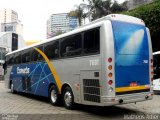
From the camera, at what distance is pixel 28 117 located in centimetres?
1028

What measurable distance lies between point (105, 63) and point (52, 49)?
443 centimetres

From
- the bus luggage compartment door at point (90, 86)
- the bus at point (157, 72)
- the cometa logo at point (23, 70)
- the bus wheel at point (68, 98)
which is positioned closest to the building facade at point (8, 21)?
the cometa logo at point (23, 70)

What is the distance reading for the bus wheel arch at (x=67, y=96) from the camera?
1178 centimetres

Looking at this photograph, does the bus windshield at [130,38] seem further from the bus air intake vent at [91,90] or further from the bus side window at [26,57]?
the bus side window at [26,57]

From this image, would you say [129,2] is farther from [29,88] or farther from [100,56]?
[100,56]

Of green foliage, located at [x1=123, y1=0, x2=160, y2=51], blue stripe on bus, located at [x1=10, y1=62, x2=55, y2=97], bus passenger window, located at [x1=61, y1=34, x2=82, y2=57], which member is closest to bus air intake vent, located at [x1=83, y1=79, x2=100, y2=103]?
bus passenger window, located at [x1=61, y1=34, x2=82, y2=57]

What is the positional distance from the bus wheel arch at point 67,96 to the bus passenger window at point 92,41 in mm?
1907

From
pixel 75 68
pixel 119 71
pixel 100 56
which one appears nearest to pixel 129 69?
pixel 119 71

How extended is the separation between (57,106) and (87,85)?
296 centimetres

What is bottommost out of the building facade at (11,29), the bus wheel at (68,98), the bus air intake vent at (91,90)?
the bus wheel at (68,98)

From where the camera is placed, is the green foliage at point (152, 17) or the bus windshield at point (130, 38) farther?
the green foliage at point (152, 17)

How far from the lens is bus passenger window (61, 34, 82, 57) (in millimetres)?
11375

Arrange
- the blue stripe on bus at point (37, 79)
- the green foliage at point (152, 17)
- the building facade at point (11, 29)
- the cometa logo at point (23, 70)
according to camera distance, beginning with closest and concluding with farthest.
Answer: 1. the blue stripe on bus at point (37, 79)
2. the cometa logo at point (23, 70)
3. the green foliage at point (152, 17)
4. the building facade at point (11, 29)

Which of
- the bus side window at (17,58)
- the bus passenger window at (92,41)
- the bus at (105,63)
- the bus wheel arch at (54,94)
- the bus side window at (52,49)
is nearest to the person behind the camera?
the bus at (105,63)
